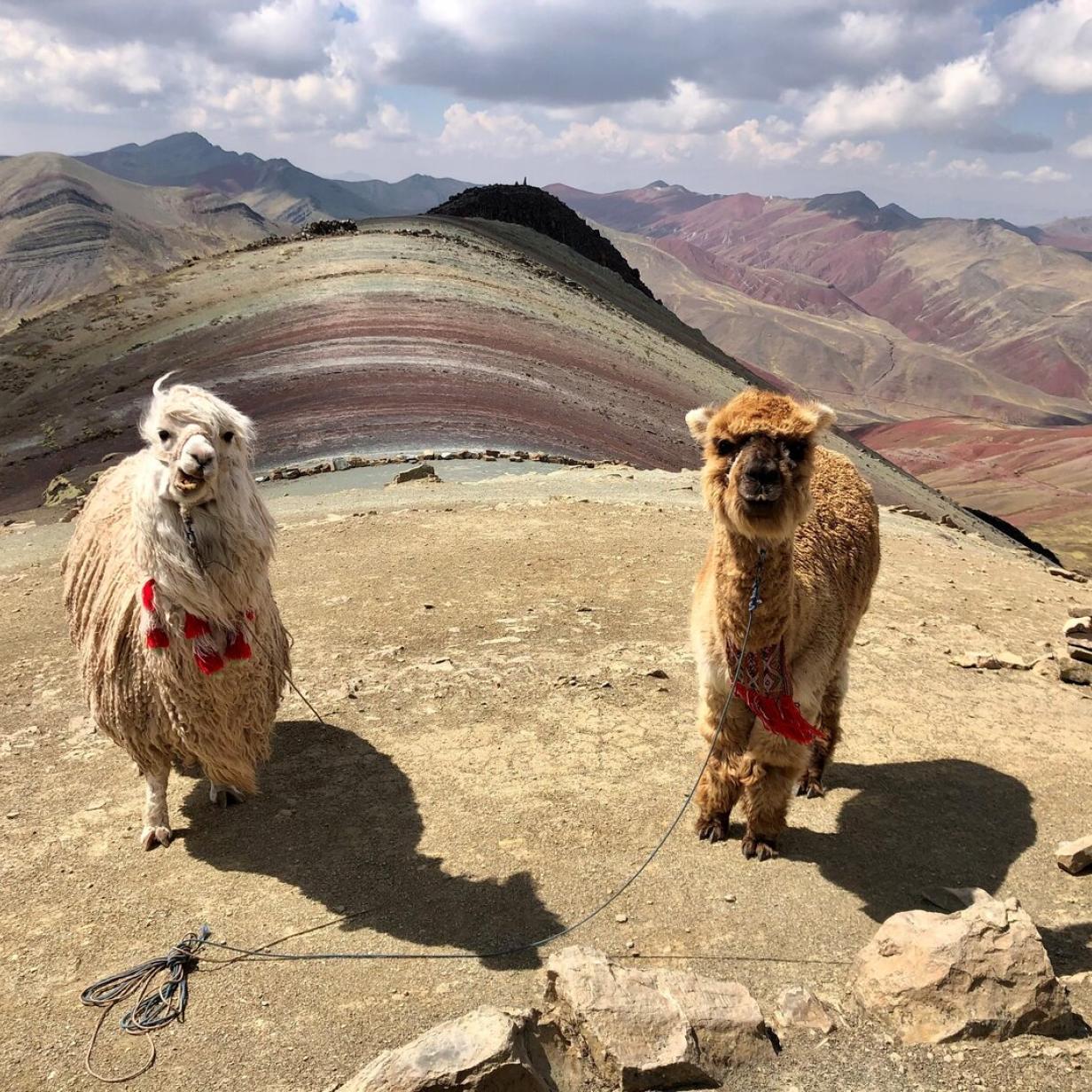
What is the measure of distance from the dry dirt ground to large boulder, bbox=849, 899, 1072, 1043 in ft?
0.39

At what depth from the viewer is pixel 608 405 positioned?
2272cm

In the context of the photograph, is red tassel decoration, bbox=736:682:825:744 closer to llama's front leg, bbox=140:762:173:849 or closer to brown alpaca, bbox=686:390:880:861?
brown alpaca, bbox=686:390:880:861

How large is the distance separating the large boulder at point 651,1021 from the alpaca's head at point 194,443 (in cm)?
274

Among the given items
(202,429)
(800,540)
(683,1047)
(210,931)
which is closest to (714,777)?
(800,540)

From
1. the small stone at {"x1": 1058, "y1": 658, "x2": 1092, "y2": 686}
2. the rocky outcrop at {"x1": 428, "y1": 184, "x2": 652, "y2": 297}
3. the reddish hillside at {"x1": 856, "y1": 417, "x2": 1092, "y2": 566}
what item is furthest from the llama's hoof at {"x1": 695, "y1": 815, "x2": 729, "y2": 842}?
the rocky outcrop at {"x1": 428, "y1": 184, "x2": 652, "y2": 297}

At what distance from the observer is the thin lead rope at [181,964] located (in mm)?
3518

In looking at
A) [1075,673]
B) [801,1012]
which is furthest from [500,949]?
[1075,673]

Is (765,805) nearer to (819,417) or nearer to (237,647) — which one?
(819,417)

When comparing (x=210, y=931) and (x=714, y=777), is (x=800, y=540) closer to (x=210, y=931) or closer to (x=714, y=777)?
(x=714, y=777)

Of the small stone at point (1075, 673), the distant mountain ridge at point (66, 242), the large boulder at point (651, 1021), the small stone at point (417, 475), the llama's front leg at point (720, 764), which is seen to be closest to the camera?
the large boulder at point (651, 1021)

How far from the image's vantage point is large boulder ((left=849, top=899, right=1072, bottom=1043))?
10.7ft

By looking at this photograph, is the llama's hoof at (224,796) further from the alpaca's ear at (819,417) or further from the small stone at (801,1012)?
the alpaca's ear at (819,417)

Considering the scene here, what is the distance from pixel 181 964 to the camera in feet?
12.6

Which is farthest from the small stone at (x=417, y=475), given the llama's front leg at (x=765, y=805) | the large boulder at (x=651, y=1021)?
the large boulder at (x=651, y=1021)
